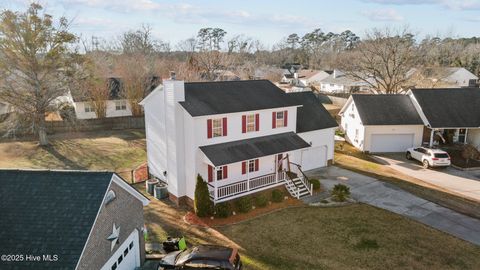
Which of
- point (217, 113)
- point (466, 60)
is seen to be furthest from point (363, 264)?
point (466, 60)

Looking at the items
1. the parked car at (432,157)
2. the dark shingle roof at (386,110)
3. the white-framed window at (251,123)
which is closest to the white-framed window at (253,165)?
the white-framed window at (251,123)

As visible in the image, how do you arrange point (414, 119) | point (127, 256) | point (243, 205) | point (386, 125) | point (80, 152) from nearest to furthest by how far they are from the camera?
point (127, 256) < point (243, 205) < point (386, 125) < point (414, 119) < point (80, 152)

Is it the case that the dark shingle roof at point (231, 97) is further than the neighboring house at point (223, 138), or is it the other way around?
the dark shingle roof at point (231, 97)

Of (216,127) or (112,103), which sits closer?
(216,127)

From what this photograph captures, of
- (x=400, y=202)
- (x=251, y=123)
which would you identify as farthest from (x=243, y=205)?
(x=400, y=202)

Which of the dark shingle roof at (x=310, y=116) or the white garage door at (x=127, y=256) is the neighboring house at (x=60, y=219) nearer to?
the white garage door at (x=127, y=256)

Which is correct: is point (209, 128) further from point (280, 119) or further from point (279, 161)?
point (279, 161)

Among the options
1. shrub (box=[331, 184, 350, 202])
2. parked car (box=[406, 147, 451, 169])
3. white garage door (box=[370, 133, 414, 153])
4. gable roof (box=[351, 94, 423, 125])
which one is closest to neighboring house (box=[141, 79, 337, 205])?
shrub (box=[331, 184, 350, 202])
